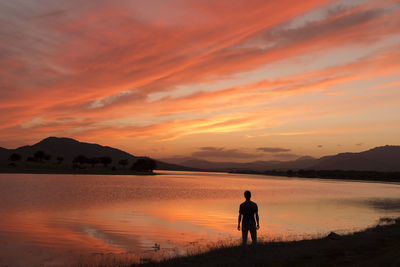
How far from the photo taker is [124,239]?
29.4 meters

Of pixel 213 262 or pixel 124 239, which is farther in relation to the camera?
pixel 124 239

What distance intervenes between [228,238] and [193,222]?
10.2 m

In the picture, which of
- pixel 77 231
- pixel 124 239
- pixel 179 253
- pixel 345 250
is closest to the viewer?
pixel 345 250

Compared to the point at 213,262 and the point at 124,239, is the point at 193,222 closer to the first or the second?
the point at 124,239

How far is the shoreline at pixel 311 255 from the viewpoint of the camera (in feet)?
57.5

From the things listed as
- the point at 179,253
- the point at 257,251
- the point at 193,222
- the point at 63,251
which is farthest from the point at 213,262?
the point at 193,222

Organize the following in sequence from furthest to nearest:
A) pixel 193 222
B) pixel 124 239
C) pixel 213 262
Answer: pixel 193 222, pixel 124 239, pixel 213 262

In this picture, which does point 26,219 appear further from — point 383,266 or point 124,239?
point 383,266

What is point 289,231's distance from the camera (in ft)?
119

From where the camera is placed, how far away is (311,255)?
19406 mm

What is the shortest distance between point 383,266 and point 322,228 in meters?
23.9

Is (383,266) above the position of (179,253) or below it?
above

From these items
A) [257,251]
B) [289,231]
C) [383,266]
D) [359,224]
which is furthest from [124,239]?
[359,224]

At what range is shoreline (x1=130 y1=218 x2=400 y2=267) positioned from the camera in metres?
17.5
